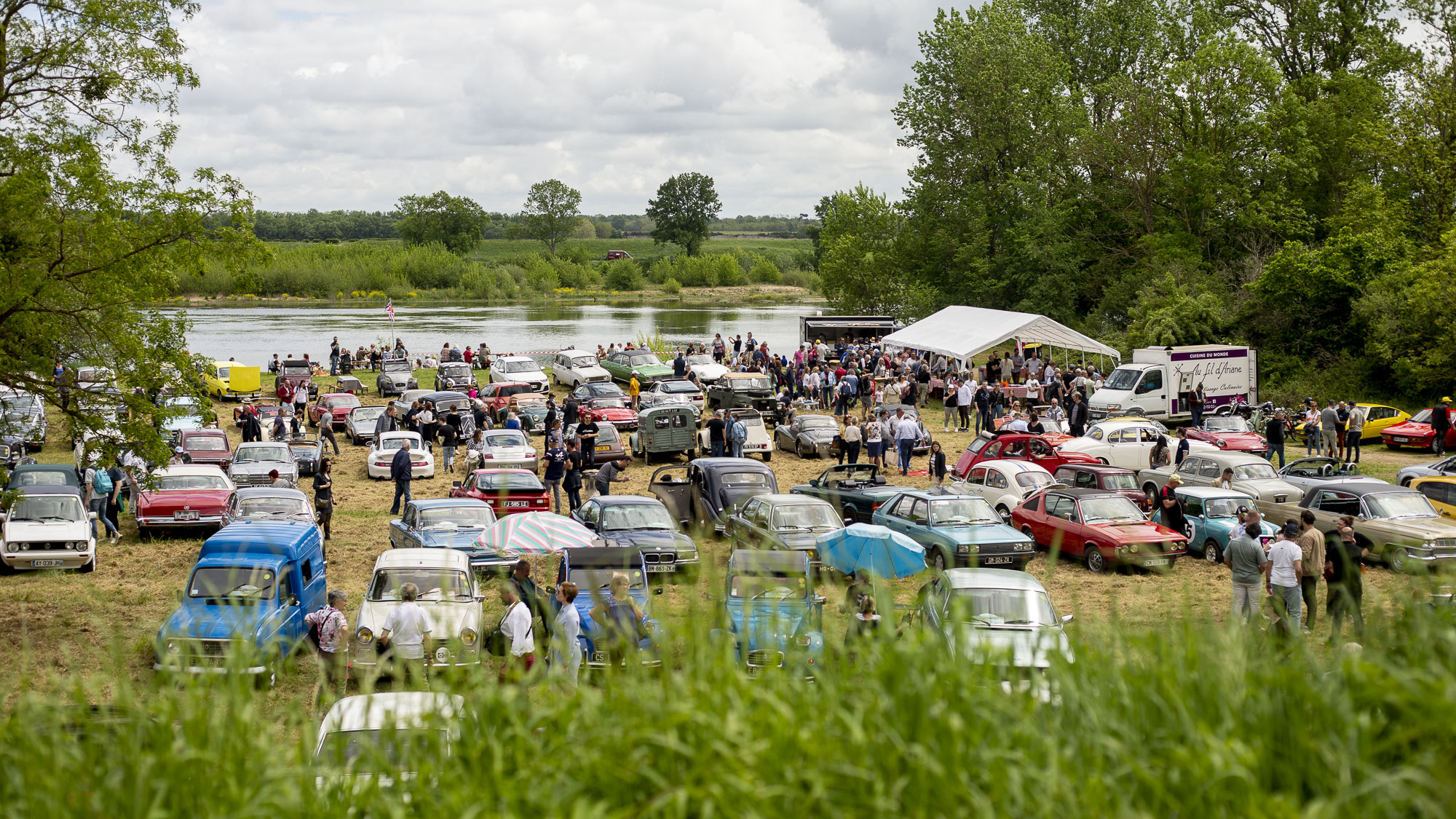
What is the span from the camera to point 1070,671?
17.0ft

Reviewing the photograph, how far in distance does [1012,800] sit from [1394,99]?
60393 mm

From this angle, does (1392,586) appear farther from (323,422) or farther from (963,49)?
(963,49)

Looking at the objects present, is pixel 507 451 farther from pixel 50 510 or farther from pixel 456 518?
pixel 50 510

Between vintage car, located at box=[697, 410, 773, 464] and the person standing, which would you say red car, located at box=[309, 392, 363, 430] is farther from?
the person standing

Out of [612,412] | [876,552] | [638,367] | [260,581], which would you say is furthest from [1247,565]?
[638,367]

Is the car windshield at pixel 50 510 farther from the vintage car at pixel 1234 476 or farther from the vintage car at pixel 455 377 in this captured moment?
the vintage car at pixel 455 377

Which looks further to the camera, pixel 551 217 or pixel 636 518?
pixel 551 217

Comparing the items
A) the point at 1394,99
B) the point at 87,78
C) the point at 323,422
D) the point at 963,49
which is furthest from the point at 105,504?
the point at 1394,99

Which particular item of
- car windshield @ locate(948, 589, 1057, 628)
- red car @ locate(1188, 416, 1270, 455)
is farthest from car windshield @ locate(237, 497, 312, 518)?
red car @ locate(1188, 416, 1270, 455)

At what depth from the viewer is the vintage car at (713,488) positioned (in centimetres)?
2066

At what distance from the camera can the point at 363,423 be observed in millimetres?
34250

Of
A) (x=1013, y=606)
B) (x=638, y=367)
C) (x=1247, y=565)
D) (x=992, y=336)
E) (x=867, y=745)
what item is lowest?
(x=1013, y=606)

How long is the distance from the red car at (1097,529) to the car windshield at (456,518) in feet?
29.9

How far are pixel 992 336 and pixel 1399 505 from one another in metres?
21.6
